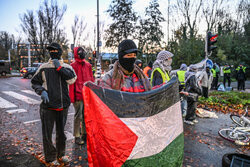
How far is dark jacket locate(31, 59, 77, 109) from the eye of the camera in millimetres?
3334

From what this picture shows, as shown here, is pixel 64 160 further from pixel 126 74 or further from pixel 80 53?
pixel 80 53

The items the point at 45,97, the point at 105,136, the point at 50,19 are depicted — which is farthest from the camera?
the point at 50,19

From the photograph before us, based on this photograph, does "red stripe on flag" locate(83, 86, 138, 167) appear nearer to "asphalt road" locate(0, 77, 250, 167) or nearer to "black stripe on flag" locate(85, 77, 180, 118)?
"black stripe on flag" locate(85, 77, 180, 118)

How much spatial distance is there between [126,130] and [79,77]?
9.48 ft

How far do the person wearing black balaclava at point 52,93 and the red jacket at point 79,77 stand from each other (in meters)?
0.96

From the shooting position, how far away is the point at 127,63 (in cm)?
254

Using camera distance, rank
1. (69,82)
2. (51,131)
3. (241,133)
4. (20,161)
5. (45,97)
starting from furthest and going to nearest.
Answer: (241,133) → (20,161) → (69,82) → (51,131) → (45,97)

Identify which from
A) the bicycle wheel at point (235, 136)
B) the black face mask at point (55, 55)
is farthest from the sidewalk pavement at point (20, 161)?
the bicycle wheel at point (235, 136)

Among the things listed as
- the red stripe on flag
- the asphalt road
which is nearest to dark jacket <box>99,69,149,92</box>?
→ the red stripe on flag

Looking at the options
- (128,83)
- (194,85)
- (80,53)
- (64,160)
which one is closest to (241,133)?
(194,85)

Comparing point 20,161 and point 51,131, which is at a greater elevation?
point 51,131

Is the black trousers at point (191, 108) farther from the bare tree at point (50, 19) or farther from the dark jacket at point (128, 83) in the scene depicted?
the bare tree at point (50, 19)

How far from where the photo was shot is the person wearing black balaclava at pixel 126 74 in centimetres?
239

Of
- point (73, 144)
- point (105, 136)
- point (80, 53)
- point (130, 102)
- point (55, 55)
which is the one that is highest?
point (80, 53)
